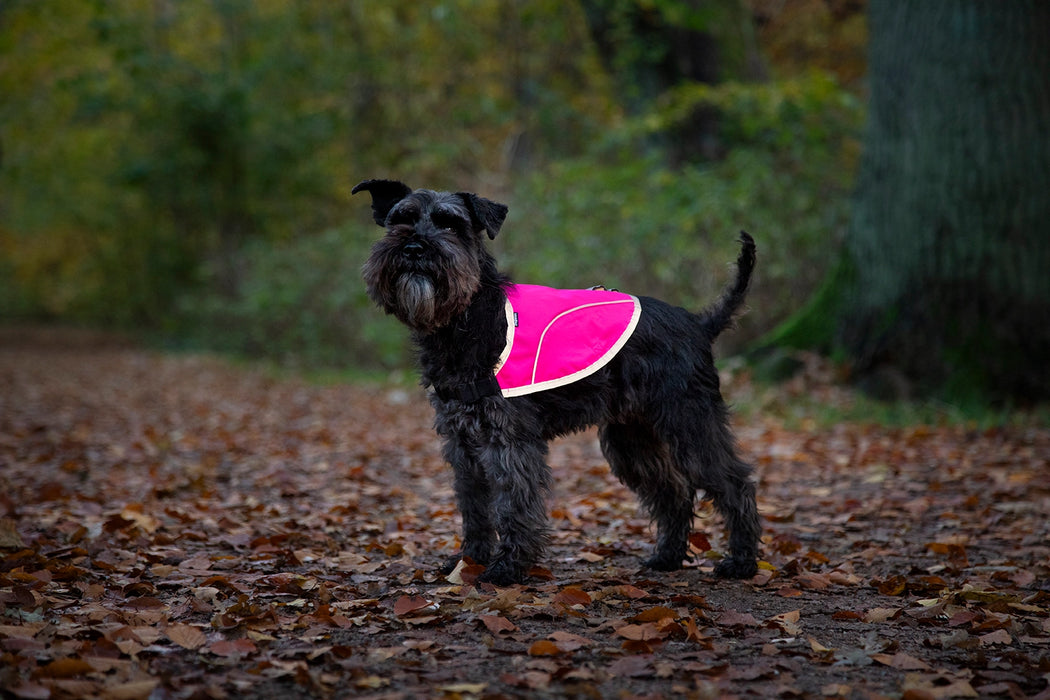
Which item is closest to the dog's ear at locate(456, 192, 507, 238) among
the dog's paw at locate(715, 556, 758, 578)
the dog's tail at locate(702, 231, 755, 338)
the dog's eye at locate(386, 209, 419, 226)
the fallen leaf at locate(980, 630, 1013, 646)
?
the dog's eye at locate(386, 209, 419, 226)

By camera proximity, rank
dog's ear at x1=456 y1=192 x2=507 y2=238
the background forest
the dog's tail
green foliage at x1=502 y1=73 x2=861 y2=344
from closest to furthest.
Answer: dog's ear at x1=456 y1=192 x2=507 y2=238 → the dog's tail → green foliage at x1=502 y1=73 x2=861 y2=344 → the background forest

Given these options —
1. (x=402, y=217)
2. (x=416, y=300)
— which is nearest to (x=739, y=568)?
(x=416, y=300)

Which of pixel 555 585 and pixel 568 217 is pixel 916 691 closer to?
pixel 555 585

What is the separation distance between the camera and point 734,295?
4.55 meters

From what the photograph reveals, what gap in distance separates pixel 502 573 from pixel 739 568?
119 cm

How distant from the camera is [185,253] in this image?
24500 mm

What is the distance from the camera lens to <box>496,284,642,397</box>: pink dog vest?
418 cm

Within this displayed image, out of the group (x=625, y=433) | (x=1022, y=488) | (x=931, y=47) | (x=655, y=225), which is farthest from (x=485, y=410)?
(x=655, y=225)

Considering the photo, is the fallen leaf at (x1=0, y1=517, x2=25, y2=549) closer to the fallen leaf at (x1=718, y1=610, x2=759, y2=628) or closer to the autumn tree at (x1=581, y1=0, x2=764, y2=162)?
the fallen leaf at (x1=718, y1=610, x2=759, y2=628)

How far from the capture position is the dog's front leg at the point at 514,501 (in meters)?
4.14

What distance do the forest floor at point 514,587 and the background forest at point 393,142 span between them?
3870 mm

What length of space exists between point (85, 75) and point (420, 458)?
17154 millimetres

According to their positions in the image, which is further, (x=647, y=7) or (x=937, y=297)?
(x=647, y=7)

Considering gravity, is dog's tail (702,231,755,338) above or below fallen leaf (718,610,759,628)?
above
